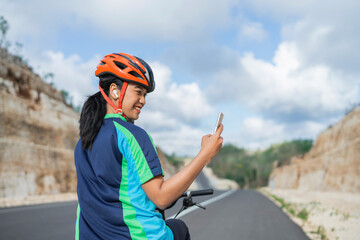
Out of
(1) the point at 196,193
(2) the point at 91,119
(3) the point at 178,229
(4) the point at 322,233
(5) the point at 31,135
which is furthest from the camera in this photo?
(5) the point at 31,135

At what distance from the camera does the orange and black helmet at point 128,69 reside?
6.97 feet

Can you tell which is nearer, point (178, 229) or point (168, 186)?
point (168, 186)

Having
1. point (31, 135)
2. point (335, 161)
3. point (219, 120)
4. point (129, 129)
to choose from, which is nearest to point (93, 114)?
point (129, 129)

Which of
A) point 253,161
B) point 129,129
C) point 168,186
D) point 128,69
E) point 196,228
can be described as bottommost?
point 196,228

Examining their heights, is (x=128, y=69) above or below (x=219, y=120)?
above

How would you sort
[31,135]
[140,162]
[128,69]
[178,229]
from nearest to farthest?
[140,162] < [128,69] < [178,229] < [31,135]

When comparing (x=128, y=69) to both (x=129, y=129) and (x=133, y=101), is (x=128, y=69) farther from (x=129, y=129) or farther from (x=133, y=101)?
(x=129, y=129)

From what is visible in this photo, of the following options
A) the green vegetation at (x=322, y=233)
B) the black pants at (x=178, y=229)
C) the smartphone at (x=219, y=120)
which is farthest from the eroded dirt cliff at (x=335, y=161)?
the smartphone at (x=219, y=120)

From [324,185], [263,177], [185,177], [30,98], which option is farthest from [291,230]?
[263,177]

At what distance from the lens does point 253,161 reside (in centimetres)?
15838

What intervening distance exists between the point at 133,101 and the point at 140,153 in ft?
1.39

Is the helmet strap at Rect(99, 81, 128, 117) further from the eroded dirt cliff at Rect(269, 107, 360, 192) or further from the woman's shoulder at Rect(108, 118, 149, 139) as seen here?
the eroded dirt cliff at Rect(269, 107, 360, 192)

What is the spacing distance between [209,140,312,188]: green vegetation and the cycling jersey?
73.2 metres

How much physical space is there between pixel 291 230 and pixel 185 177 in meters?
8.86
